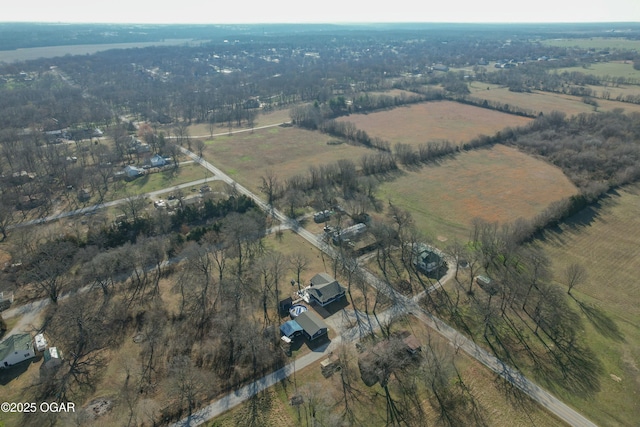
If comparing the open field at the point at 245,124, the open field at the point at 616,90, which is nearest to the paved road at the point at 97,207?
the open field at the point at 245,124

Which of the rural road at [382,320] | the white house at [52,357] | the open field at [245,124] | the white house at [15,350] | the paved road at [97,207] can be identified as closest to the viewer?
the rural road at [382,320]

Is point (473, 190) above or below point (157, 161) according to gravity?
above

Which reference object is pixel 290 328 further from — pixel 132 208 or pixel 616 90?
pixel 616 90

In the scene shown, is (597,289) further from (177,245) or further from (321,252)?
(177,245)

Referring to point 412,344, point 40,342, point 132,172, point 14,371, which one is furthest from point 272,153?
point 14,371

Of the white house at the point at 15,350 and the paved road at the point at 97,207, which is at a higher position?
the white house at the point at 15,350

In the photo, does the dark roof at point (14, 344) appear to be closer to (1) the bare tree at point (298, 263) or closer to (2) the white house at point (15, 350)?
(2) the white house at point (15, 350)
